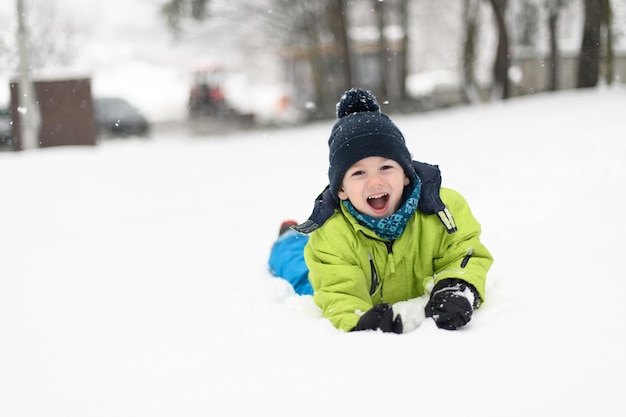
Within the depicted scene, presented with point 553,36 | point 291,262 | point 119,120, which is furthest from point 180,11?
point 291,262

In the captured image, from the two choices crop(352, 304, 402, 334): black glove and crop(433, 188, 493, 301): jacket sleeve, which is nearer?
crop(352, 304, 402, 334): black glove

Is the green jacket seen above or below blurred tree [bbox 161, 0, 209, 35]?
below

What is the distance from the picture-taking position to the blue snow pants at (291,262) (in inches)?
116

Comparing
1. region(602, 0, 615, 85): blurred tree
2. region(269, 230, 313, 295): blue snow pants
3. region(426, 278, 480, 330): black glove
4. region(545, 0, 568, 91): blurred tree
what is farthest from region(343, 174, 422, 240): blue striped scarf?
region(545, 0, 568, 91): blurred tree

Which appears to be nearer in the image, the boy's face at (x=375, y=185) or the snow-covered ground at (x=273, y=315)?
the snow-covered ground at (x=273, y=315)

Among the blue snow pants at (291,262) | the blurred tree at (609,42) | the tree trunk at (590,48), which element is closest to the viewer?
the blue snow pants at (291,262)

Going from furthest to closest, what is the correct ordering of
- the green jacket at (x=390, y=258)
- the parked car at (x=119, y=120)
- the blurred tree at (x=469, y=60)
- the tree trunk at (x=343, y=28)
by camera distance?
1. the parked car at (x=119, y=120)
2. the blurred tree at (x=469, y=60)
3. the tree trunk at (x=343, y=28)
4. the green jacket at (x=390, y=258)

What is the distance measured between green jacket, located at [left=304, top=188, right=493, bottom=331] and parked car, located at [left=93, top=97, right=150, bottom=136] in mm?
17207

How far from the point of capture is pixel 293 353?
6.14 feet

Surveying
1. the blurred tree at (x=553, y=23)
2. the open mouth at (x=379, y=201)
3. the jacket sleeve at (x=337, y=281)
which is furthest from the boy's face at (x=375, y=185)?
the blurred tree at (x=553, y=23)

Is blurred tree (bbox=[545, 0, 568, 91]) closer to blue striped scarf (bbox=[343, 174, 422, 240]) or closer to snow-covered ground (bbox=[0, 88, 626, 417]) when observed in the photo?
snow-covered ground (bbox=[0, 88, 626, 417])

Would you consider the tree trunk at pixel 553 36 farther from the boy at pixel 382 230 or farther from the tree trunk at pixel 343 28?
the boy at pixel 382 230

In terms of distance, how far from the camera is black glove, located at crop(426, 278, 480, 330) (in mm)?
1932

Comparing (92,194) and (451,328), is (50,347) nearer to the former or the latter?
(451,328)
